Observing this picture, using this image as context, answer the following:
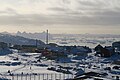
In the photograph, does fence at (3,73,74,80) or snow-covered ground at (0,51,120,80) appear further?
snow-covered ground at (0,51,120,80)

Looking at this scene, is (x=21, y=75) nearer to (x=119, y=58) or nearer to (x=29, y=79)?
(x=29, y=79)

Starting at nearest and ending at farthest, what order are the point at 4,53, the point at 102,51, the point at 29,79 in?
the point at 29,79 → the point at 102,51 → the point at 4,53

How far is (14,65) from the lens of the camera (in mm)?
17016

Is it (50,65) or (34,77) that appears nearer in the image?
(34,77)

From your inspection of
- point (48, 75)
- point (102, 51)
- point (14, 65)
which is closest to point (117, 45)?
point (102, 51)

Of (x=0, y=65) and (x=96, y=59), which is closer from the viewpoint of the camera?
(x=0, y=65)

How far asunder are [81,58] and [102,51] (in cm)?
157

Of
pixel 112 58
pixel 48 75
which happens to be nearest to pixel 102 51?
pixel 112 58

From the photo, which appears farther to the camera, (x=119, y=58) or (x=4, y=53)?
(x=4, y=53)

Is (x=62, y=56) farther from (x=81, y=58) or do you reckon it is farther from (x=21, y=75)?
(x=21, y=75)

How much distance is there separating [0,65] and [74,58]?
18.3 ft

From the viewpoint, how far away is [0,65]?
16844 millimetres

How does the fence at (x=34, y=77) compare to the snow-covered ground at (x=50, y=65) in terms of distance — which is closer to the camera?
the fence at (x=34, y=77)

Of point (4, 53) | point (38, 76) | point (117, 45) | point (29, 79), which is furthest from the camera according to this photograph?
point (117, 45)
